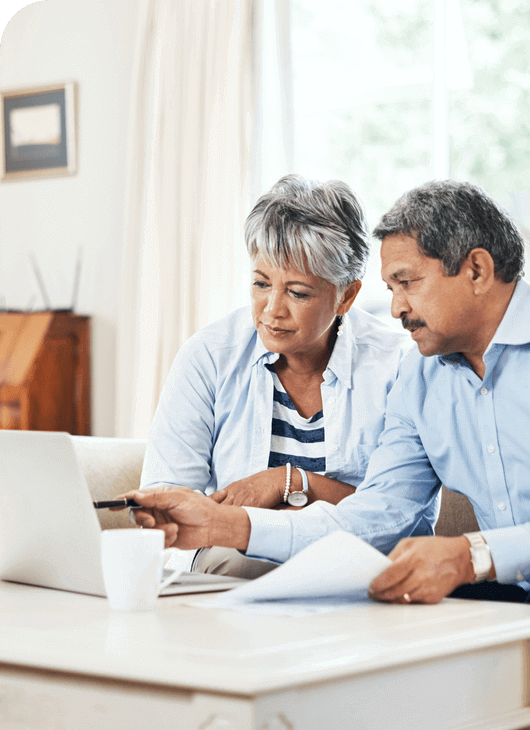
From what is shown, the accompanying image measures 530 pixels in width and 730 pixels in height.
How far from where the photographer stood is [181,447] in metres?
1.69

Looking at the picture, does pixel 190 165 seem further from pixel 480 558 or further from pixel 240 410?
pixel 480 558

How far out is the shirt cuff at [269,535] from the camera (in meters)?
1.30

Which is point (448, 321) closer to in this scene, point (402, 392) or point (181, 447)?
point (402, 392)

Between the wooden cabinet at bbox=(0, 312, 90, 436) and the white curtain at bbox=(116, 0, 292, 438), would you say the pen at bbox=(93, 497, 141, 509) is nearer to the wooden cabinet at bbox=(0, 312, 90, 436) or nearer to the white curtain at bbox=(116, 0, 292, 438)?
the white curtain at bbox=(116, 0, 292, 438)

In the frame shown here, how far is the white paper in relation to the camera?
38.4 inches

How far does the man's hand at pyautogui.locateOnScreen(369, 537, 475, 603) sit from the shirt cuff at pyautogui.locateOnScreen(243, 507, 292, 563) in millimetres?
249

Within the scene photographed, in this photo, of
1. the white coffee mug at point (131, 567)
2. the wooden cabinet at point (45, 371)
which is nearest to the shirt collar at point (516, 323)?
the white coffee mug at point (131, 567)

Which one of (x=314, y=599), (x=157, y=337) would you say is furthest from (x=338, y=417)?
(x=157, y=337)

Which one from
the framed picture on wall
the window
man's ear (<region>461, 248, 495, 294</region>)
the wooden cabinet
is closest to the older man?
man's ear (<region>461, 248, 495, 294</region>)

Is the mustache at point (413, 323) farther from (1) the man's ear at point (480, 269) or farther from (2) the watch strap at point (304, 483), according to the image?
(2) the watch strap at point (304, 483)

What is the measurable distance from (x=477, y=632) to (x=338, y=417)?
86 cm

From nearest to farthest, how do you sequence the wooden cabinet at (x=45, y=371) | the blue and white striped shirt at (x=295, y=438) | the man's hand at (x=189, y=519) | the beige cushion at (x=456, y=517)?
the man's hand at (x=189, y=519) < the blue and white striped shirt at (x=295, y=438) < the beige cushion at (x=456, y=517) < the wooden cabinet at (x=45, y=371)

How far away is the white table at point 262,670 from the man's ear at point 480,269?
1.91 feet

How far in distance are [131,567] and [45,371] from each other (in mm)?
→ 2798
